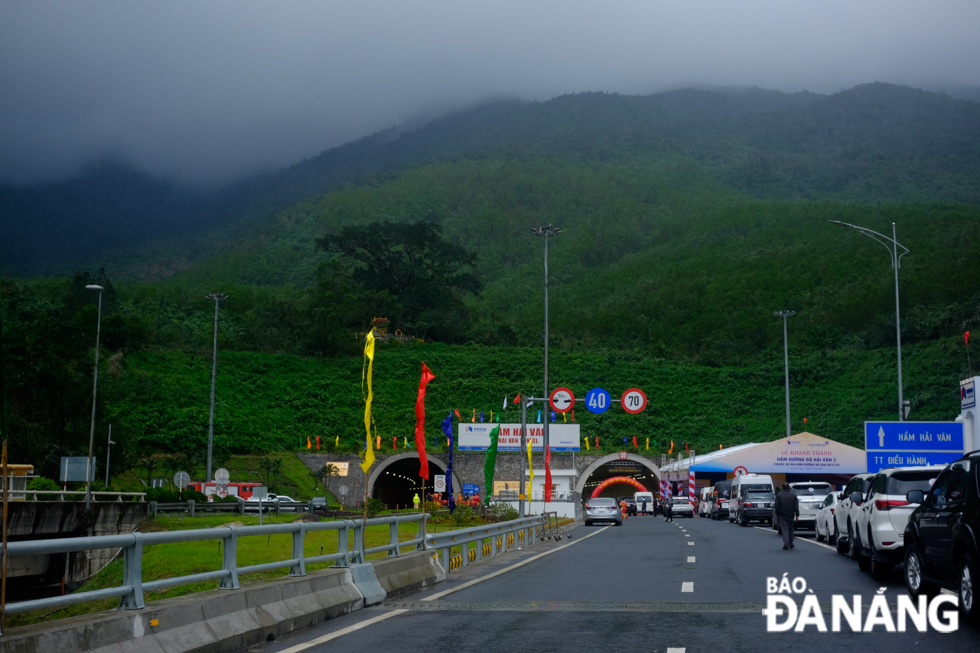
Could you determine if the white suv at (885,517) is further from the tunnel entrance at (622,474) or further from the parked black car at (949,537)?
the tunnel entrance at (622,474)

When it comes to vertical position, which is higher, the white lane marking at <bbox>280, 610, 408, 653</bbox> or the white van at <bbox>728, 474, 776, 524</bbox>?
the white van at <bbox>728, 474, 776, 524</bbox>

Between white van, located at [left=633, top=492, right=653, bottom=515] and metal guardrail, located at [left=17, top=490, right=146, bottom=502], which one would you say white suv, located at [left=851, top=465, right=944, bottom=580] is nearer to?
metal guardrail, located at [left=17, top=490, right=146, bottom=502]

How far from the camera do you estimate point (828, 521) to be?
88.3 ft

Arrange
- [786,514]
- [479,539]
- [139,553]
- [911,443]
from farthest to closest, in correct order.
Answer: [911,443], [786,514], [479,539], [139,553]

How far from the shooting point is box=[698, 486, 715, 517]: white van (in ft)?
190

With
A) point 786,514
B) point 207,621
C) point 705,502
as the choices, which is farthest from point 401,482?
point 207,621

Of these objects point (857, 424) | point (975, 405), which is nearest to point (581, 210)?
point (857, 424)

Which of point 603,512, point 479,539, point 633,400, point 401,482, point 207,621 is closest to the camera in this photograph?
point 207,621

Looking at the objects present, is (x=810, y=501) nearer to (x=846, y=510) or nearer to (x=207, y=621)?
(x=846, y=510)

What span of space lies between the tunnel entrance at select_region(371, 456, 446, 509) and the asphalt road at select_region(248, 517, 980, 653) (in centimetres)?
5348

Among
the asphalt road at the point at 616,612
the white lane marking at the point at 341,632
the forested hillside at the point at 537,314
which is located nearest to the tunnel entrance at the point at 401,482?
the forested hillside at the point at 537,314

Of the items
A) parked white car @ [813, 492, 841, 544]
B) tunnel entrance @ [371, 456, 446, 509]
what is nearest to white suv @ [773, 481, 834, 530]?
parked white car @ [813, 492, 841, 544]

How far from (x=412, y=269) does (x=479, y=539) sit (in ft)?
337

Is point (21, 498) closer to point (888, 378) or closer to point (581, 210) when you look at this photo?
point (888, 378)
